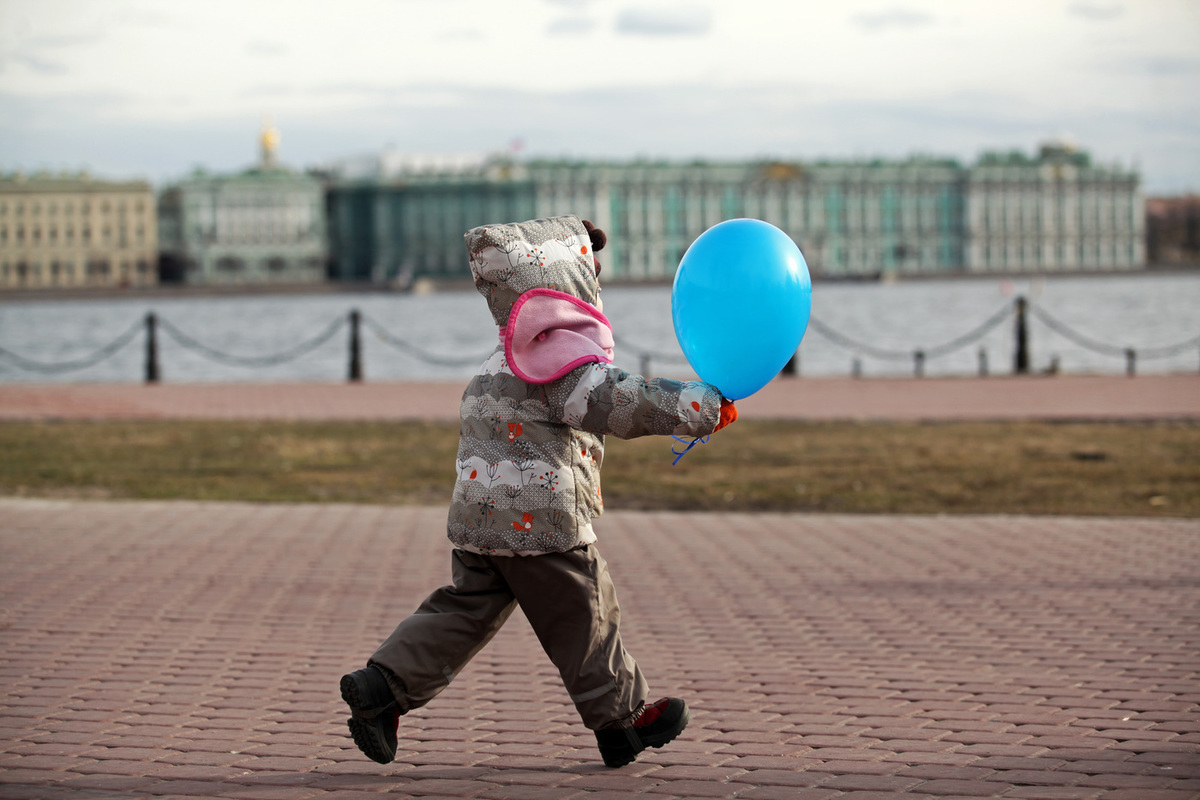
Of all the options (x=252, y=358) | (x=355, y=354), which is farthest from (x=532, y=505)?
(x=252, y=358)

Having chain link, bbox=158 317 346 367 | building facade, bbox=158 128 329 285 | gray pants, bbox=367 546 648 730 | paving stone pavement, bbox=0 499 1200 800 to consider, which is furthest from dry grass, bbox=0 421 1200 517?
building facade, bbox=158 128 329 285

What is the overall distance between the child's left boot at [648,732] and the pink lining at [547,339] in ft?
2.53

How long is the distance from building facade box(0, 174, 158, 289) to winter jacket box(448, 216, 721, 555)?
344ft

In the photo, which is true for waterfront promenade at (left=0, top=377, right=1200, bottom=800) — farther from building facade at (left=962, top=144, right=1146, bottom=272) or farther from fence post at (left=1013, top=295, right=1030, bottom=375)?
building facade at (left=962, top=144, right=1146, bottom=272)

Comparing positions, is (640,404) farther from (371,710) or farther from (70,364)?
(70,364)

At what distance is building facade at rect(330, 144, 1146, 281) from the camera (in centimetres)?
11138

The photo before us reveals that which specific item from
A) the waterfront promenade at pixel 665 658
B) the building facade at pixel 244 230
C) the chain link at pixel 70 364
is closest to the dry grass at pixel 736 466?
the waterfront promenade at pixel 665 658

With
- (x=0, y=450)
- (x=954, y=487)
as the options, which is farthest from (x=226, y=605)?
(x=0, y=450)

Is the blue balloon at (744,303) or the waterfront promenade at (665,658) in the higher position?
the blue balloon at (744,303)

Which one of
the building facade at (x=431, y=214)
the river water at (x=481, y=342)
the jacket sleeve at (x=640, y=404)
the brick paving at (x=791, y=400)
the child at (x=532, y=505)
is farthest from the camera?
the building facade at (x=431, y=214)

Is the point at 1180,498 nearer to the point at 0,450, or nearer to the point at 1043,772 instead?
the point at 1043,772

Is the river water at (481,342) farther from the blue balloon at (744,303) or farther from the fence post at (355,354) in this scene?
the blue balloon at (744,303)

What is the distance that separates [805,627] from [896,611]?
0.38 m

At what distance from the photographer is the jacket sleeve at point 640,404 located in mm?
2604
